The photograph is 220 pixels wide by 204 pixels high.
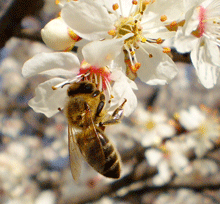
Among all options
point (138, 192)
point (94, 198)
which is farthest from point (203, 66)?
point (138, 192)

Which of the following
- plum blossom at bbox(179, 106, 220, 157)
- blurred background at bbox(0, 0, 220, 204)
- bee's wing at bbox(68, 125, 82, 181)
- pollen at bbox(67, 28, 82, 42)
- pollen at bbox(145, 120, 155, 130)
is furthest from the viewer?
pollen at bbox(145, 120, 155, 130)

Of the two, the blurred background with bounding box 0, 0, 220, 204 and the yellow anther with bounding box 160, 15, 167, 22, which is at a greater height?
the yellow anther with bounding box 160, 15, 167, 22

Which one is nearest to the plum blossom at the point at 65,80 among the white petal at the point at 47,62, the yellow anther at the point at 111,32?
the white petal at the point at 47,62

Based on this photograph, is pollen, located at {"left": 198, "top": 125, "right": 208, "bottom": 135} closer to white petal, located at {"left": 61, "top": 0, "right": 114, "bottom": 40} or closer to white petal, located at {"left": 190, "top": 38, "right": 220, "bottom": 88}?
white petal, located at {"left": 190, "top": 38, "right": 220, "bottom": 88}

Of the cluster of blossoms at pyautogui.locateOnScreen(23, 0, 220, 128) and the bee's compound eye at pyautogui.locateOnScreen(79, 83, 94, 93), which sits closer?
the cluster of blossoms at pyautogui.locateOnScreen(23, 0, 220, 128)

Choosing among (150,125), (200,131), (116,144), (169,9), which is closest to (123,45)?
(169,9)

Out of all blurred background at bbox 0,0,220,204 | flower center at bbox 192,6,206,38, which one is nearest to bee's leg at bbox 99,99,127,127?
flower center at bbox 192,6,206,38
